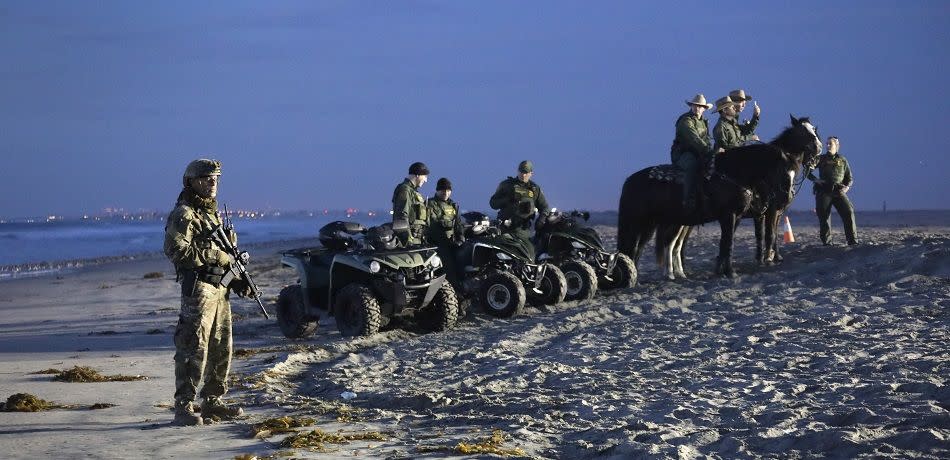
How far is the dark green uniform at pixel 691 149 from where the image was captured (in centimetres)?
1780

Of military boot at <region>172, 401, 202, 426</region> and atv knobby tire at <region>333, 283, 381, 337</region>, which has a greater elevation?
atv knobby tire at <region>333, 283, 381, 337</region>

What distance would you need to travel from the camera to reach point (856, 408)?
26.1 feet

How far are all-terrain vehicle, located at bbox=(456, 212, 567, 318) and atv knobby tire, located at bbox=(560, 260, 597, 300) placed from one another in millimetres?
478

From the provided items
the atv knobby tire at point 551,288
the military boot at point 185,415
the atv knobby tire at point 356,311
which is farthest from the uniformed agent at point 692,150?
the military boot at point 185,415

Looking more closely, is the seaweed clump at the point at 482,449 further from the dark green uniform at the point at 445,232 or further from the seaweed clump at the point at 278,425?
the dark green uniform at the point at 445,232

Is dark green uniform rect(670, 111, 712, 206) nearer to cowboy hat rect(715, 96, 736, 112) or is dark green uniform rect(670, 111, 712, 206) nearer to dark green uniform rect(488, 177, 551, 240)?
cowboy hat rect(715, 96, 736, 112)

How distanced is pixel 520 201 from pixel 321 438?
8463 millimetres

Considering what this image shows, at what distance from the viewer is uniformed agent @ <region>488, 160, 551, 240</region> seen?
1581 cm

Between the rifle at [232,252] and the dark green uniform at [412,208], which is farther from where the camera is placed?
the dark green uniform at [412,208]

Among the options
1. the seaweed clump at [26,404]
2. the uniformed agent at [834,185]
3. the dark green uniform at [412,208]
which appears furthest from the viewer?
the uniformed agent at [834,185]

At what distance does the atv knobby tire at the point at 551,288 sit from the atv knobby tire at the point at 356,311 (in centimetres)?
278

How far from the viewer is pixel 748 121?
1970cm

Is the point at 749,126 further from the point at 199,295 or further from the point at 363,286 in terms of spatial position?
the point at 199,295

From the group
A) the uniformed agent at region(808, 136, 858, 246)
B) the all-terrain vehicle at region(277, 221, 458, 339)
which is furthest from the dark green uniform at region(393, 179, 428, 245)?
the uniformed agent at region(808, 136, 858, 246)
